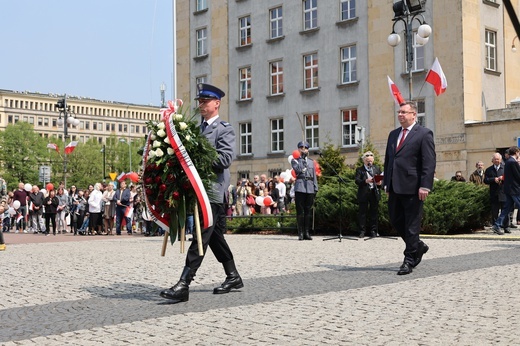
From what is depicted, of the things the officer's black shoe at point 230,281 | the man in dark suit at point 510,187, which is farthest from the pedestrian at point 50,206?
the officer's black shoe at point 230,281

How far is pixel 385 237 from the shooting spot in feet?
54.9

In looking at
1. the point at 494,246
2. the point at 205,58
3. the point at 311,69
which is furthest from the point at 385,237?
the point at 205,58

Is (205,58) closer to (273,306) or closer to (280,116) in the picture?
(280,116)

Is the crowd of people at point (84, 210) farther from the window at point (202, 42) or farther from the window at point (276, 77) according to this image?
the window at point (202, 42)

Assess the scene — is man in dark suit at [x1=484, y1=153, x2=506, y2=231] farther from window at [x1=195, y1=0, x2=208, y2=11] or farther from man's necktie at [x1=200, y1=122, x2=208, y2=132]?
window at [x1=195, y1=0, x2=208, y2=11]

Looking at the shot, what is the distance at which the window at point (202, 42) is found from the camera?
47.8 meters

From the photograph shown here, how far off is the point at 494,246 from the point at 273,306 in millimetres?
8097

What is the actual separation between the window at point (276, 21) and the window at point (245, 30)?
6.48 ft

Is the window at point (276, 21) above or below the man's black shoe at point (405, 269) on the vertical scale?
above

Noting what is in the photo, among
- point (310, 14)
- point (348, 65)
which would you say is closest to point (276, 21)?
point (310, 14)

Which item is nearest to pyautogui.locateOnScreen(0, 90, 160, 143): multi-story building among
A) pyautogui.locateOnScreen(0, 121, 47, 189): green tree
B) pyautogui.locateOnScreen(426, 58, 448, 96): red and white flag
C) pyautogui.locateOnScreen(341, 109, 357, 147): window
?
pyautogui.locateOnScreen(0, 121, 47, 189): green tree

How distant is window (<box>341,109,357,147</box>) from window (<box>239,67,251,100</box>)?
25.3 feet

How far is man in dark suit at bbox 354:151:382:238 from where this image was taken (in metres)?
16.3

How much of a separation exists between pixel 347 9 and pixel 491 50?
803 centimetres
